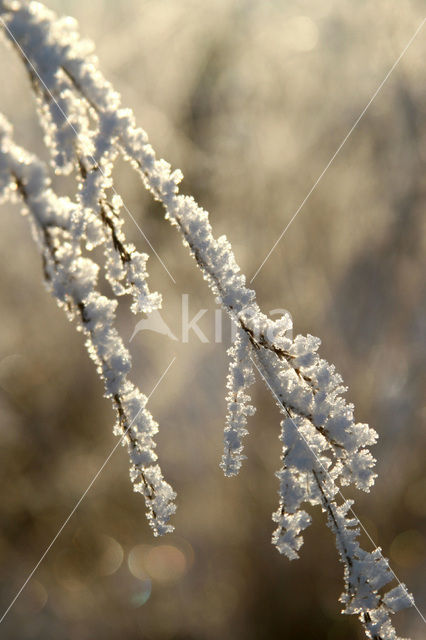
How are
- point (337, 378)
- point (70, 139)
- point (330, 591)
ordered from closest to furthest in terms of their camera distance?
point (70, 139) → point (337, 378) → point (330, 591)

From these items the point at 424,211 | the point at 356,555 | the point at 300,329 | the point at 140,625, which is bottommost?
the point at 140,625

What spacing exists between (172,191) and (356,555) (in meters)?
0.71

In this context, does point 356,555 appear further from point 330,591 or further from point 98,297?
point 330,591

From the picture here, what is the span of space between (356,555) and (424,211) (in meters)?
3.24

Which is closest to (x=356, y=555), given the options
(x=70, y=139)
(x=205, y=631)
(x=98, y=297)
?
(x=98, y=297)

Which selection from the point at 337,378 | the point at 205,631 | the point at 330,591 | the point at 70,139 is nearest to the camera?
the point at 70,139

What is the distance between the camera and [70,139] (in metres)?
0.60

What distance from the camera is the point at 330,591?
4254 millimetres

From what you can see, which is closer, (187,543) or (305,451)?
(305,451)

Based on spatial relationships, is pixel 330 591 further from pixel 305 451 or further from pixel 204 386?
pixel 305 451

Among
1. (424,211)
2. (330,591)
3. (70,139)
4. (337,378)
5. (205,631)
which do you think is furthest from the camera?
(205,631)

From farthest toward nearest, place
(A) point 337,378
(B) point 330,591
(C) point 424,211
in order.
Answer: (B) point 330,591, (C) point 424,211, (A) point 337,378

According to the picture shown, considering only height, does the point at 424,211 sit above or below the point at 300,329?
above

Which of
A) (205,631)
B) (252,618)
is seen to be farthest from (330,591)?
(205,631)
